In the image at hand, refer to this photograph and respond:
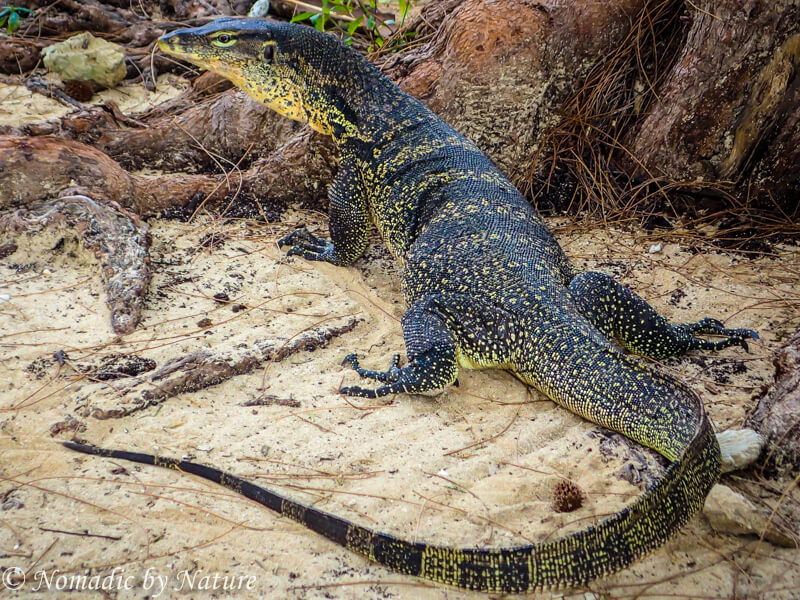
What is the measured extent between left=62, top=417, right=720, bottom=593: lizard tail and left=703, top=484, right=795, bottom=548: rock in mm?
53

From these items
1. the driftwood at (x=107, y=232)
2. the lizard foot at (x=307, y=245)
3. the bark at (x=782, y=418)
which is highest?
the bark at (x=782, y=418)

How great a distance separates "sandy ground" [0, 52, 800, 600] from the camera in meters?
2.28

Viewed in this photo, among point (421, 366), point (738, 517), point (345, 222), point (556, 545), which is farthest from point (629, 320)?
point (345, 222)

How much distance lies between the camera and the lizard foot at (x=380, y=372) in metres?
3.39

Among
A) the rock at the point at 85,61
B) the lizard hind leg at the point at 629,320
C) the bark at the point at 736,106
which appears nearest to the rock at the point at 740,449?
the lizard hind leg at the point at 629,320

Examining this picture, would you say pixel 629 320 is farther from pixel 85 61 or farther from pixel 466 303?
pixel 85 61

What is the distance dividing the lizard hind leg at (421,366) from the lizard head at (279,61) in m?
1.85

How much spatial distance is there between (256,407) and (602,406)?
175 cm

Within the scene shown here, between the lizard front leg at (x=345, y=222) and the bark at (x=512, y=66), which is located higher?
the bark at (x=512, y=66)

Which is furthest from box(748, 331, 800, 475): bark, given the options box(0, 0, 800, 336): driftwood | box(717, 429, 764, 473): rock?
box(0, 0, 800, 336): driftwood

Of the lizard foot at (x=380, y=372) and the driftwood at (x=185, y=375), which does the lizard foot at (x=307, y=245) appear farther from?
the lizard foot at (x=380, y=372)

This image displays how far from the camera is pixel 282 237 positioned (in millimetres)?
5039

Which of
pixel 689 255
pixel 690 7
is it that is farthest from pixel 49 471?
pixel 690 7

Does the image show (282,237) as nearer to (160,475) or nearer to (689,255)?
(160,475)
